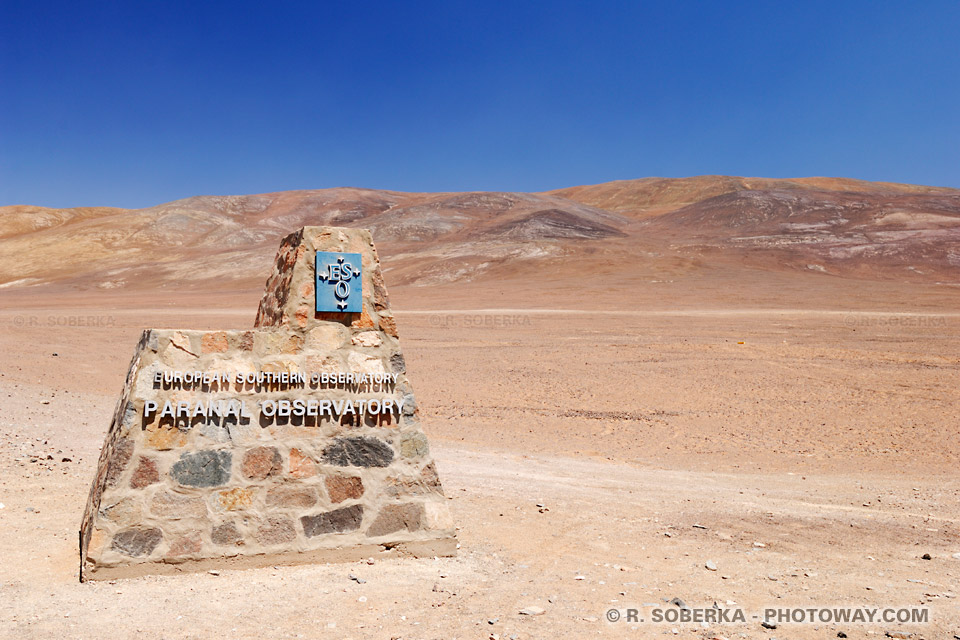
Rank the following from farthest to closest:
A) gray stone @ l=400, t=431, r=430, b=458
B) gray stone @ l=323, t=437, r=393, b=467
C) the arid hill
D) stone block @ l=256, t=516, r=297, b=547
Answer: the arid hill, gray stone @ l=400, t=431, r=430, b=458, gray stone @ l=323, t=437, r=393, b=467, stone block @ l=256, t=516, r=297, b=547

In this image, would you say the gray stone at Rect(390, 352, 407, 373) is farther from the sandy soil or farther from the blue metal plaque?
the sandy soil

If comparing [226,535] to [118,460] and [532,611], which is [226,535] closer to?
[118,460]

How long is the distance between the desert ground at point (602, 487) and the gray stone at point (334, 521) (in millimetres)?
268

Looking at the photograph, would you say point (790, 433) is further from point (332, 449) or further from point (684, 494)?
point (332, 449)

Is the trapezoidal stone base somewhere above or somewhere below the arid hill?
below

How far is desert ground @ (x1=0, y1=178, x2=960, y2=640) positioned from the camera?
4.16m

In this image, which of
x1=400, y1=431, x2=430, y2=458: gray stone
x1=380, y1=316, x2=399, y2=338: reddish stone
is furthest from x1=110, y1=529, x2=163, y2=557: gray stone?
x1=380, y1=316, x2=399, y2=338: reddish stone

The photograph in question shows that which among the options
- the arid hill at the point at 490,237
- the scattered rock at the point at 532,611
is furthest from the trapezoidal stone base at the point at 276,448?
the arid hill at the point at 490,237

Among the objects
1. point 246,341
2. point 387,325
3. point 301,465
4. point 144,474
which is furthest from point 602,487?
point 144,474

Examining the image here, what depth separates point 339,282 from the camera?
16.7 ft

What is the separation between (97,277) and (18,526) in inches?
2400

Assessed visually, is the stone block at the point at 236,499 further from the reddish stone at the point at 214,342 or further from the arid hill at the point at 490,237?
the arid hill at the point at 490,237

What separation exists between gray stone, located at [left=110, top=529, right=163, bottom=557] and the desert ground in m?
0.20

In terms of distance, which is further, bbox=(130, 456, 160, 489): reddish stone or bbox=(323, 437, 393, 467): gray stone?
bbox=(323, 437, 393, 467): gray stone
